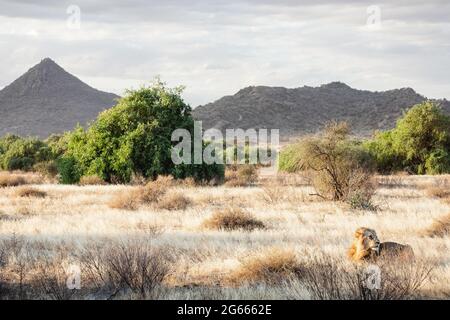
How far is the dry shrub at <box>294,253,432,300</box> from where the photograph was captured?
7.51 m

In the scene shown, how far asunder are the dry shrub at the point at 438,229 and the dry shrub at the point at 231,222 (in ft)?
11.4

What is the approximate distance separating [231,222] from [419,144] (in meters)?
31.6

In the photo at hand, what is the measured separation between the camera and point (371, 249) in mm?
9906

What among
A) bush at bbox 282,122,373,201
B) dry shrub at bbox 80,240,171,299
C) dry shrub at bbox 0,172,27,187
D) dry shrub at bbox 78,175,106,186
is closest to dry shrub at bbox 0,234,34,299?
dry shrub at bbox 80,240,171,299

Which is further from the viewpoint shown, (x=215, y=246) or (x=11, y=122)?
(x=11, y=122)

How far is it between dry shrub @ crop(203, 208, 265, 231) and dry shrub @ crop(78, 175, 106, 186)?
1633 centimetres

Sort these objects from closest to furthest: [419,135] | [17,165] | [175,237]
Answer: [175,237]
[419,135]
[17,165]

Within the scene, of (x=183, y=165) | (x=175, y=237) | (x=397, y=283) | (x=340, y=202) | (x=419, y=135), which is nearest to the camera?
(x=397, y=283)

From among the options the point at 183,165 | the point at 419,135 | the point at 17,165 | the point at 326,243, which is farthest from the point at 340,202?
the point at 17,165

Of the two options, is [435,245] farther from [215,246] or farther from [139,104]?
[139,104]

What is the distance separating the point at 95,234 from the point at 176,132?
17710 mm

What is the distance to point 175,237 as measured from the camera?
508 inches

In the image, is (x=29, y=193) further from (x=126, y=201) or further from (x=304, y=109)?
(x=304, y=109)
